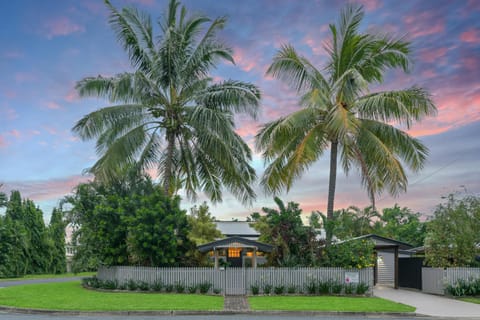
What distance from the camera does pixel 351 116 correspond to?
21.8 meters

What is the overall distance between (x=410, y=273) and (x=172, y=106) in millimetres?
16733

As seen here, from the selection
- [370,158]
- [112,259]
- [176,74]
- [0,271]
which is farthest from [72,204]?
[0,271]

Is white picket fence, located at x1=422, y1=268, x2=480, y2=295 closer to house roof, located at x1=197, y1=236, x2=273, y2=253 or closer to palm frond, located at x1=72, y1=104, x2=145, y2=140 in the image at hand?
house roof, located at x1=197, y1=236, x2=273, y2=253

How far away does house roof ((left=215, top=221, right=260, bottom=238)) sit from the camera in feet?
127

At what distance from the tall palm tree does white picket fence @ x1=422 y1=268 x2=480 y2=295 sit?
4487mm

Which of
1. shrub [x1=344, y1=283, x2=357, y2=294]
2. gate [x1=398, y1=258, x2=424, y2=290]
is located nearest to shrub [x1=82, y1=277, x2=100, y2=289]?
shrub [x1=344, y1=283, x2=357, y2=294]

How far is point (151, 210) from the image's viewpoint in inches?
900

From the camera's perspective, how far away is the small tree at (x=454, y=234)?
74.9 ft

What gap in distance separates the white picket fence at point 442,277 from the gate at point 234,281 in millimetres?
9523

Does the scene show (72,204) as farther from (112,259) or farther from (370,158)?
(370,158)

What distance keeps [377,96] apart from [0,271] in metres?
35.8

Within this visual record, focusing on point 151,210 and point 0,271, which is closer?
point 151,210

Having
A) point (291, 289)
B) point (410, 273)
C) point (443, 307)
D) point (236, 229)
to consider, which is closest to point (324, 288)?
point (291, 289)

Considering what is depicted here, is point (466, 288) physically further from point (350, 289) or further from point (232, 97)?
point (232, 97)
